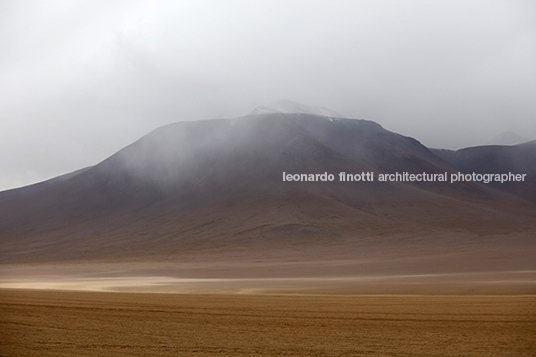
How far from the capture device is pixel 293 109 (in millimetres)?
152250

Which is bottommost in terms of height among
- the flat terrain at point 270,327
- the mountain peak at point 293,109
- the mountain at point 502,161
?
the flat terrain at point 270,327

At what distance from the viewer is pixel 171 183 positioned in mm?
110250

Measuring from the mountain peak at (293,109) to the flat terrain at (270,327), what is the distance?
125144 millimetres

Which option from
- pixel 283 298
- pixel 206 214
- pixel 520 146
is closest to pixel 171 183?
pixel 206 214

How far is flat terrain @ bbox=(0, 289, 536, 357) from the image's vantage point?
442 inches

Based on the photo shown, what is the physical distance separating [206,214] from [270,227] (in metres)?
14.9

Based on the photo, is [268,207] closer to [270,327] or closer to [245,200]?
[245,200]

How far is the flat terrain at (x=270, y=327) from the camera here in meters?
11.2

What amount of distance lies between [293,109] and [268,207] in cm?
7141

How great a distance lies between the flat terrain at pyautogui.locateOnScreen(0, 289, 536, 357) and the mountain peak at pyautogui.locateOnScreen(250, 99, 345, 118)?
12514 centimetres

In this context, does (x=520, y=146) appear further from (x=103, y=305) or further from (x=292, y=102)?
(x=103, y=305)

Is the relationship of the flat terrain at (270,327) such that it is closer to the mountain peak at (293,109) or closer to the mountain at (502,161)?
the mountain peak at (293,109)

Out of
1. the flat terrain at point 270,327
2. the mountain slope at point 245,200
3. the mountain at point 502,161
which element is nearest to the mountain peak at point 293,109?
the mountain slope at point 245,200

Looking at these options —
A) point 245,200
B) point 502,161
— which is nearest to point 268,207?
point 245,200
